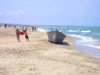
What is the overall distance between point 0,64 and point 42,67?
6.56ft

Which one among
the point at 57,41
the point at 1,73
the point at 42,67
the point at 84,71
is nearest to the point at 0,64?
the point at 1,73

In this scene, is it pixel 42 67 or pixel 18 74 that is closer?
pixel 18 74

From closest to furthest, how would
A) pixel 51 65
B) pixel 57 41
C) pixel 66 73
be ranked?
1. pixel 66 73
2. pixel 51 65
3. pixel 57 41

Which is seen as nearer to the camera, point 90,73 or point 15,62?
point 90,73

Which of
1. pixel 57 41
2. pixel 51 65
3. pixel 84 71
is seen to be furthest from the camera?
pixel 57 41

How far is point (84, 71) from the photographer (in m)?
7.67

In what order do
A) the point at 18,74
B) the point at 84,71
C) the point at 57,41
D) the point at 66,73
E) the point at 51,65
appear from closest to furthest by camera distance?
1. the point at 18,74
2. the point at 66,73
3. the point at 84,71
4. the point at 51,65
5. the point at 57,41

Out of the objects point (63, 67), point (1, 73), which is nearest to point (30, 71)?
point (1, 73)

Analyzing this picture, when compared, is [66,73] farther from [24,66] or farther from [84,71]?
[24,66]

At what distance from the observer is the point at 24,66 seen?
7844 millimetres

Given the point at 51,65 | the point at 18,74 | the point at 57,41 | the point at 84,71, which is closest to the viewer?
the point at 18,74

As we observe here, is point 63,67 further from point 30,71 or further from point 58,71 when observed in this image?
point 30,71

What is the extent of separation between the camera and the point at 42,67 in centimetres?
789

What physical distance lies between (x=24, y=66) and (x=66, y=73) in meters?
2.00
